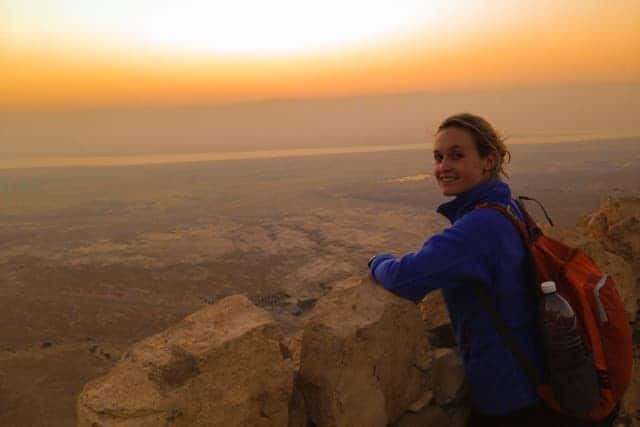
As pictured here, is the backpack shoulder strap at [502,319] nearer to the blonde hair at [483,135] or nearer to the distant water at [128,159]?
the blonde hair at [483,135]

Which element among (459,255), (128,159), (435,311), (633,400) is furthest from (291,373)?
(128,159)

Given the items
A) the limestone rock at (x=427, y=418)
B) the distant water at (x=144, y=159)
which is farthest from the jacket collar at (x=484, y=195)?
the distant water at (x=144, y=159)

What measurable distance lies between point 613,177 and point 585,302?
5944 cm

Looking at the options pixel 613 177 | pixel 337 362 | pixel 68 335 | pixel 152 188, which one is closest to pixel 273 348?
pixel 337 362

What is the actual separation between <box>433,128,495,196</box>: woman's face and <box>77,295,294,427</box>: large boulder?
1.09m

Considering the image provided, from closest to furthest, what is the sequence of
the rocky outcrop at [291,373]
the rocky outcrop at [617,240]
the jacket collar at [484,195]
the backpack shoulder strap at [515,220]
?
1. the backpack shoulder strap at [515,220]
2. the jacket collar at [484,195]
3. the rocky outcrop at [291,373]
4. the rocky outcrop at [617,240]

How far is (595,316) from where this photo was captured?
1.75m

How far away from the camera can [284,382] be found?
7.22 feet

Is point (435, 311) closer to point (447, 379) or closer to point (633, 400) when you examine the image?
point (447, 379)

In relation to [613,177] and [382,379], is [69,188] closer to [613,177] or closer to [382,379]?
[613,177]

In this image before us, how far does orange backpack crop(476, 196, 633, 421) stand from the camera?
5.70 ft

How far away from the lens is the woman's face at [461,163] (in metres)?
2.04

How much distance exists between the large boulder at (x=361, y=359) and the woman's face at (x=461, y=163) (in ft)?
2.59

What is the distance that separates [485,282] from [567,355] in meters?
0.38
